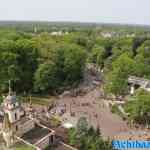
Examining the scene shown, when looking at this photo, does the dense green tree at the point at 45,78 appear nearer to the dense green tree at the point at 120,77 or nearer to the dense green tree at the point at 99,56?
the dense green tree at the point at 120,77

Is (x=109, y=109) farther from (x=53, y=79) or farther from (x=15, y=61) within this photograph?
(x=15, y=61)

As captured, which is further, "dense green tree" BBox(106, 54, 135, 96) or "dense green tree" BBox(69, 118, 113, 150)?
"dense green tree" BBox(106, 54, 135, 96)

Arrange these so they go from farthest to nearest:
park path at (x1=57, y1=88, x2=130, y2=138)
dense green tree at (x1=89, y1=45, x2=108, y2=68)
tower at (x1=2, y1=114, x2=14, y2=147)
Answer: dense green tree at (x1=89, y1=45, x2=108, y2=68), park path at (x1=57, y1=88, x2=130, y2=138), tower at (x1=2, y1=114, x2=14, y2=147)

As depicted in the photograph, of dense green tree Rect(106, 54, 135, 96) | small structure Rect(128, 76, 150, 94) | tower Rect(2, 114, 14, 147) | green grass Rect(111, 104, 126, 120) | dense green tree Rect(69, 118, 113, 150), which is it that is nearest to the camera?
dense green tree Rect(69, 118, 113, 150)

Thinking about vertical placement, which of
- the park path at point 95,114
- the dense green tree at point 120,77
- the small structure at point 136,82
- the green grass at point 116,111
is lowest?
the park path at point 95,114

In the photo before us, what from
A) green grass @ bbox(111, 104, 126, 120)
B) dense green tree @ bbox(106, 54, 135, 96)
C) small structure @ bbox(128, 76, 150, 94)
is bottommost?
green grass @ bbox(111, 104, 126, 120)

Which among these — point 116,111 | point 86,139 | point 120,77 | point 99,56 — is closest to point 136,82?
point 120,77

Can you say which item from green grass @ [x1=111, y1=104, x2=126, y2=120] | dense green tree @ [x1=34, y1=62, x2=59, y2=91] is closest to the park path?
green grass @ [x1=111, y1=104, x2=126, y2=120]

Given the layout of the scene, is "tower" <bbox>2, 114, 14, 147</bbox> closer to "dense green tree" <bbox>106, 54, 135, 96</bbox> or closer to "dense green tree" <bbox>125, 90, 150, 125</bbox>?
"dense green tree" <bbox>125, 90, 150, 125</bbox>

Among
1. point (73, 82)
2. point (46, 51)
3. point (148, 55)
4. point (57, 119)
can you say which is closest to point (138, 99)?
point (57, 119)

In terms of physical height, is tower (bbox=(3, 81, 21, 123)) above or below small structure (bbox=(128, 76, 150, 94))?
above

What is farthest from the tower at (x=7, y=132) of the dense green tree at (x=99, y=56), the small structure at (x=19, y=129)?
the dense green tree at (x=99, y=56)
